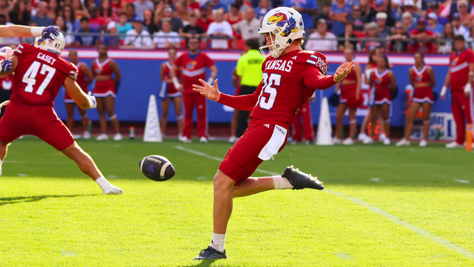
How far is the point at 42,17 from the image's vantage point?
17.7m

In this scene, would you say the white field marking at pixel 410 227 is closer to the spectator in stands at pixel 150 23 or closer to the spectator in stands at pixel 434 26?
the spectator in stands at pixel 150 23

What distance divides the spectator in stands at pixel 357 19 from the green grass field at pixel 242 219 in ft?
26.0

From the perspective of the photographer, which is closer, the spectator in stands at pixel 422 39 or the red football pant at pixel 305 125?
the red football pant at pixel 305 125

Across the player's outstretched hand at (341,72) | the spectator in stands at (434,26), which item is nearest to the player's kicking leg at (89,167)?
the player's outstretched hand at (341,72)

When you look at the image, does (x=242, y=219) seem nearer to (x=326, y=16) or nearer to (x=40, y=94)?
(x=40, y=94)

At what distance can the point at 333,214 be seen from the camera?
21.6 ft

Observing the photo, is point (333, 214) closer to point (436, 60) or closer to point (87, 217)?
point (87, 217)

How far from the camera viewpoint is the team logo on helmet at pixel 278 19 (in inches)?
202

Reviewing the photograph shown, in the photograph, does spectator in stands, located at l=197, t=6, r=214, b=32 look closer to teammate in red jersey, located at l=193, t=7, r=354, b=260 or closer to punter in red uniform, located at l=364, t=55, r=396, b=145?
punter in red uniform, located at l=364, t=55, r=396, b=145

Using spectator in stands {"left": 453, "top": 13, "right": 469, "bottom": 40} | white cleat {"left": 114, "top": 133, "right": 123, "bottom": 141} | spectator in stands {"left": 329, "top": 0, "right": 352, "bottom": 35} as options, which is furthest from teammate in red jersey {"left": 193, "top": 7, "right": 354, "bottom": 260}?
spectator in stands {"left": 453, "top": 13, "right": 469, "bottom": 40}

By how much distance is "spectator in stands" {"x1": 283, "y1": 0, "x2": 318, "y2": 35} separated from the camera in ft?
59.9

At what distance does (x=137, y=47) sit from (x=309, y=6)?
4.76 m

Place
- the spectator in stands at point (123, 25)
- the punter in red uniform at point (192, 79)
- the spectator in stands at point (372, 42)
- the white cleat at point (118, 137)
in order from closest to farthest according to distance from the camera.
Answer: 1. the punter in red uniform at point (192, 79)
2. the white cleat at point (118, 137)
3. the spectator in stands at point (372, 42)
4. the spectator in stands at point (123, 25)

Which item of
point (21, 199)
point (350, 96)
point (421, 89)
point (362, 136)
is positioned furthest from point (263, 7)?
point (21, 199)
